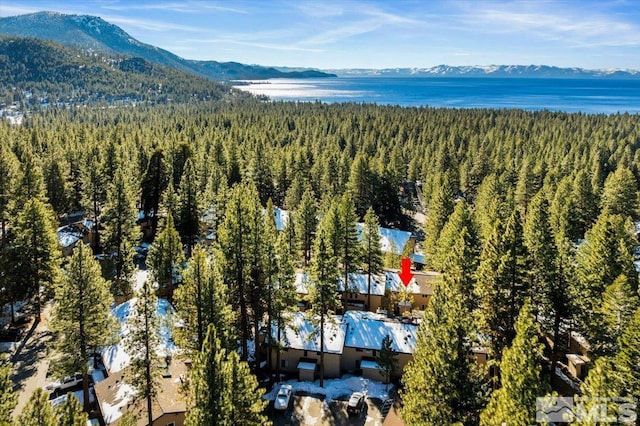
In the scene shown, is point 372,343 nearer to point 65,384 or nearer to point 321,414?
point 321,414

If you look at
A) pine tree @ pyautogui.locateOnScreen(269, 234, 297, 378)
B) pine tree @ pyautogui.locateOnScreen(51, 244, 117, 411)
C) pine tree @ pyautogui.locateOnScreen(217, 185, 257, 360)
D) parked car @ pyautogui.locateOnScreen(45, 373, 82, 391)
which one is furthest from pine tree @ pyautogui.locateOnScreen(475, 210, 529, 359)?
parked car @ pyautogui.locateOnScreen(45, 373, 82, 391)

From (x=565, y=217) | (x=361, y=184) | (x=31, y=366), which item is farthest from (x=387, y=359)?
(x=361, y=184)

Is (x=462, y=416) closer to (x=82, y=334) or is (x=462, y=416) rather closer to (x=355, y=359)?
(x=355, y=359)

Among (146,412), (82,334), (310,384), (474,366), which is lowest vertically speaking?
(310,384)

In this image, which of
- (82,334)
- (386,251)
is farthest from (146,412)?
(386,251)

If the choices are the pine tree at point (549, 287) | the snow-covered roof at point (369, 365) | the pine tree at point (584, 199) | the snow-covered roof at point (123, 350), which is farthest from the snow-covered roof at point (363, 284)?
the pine tree at point (584, 199)

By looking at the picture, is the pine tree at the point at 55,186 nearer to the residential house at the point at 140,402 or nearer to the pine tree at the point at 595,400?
the residential house at the point at 140,402
